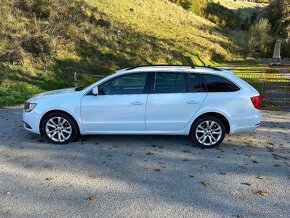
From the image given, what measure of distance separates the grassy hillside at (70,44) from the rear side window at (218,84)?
7071 millimetres

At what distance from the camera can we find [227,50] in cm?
3941

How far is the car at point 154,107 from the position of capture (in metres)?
6.66

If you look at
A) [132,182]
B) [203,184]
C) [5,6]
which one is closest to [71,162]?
[132,182]

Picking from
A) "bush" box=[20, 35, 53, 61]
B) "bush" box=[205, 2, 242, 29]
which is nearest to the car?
"bush" box=[20, 35, 53, 61]

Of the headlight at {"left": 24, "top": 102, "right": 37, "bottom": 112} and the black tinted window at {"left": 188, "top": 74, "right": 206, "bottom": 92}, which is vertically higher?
the black tinted window at {"left": 188, "top": 74, "right": 206, "bottom": 92}

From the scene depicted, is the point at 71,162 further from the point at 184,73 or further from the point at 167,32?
the point at 167,32

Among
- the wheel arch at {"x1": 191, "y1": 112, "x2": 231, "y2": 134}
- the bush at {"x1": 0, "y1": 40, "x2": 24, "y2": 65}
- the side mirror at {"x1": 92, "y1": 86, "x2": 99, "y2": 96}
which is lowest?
the wheel arch at {"x1": 191, "y1": 112, "x2": 231, "y2": 134}

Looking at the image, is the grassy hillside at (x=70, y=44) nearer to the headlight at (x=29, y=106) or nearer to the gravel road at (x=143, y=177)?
the headlight at (x=29, y=106)

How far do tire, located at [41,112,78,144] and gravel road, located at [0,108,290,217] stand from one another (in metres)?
0.17

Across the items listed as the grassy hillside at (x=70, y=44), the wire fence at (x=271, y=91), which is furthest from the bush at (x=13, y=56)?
the wire fence at (x=271, y=91)

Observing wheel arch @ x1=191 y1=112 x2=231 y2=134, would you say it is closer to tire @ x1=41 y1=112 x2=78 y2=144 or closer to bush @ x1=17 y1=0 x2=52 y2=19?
tire @ x1=41 y1=112 x2=78 y2=144

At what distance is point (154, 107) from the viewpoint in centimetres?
663

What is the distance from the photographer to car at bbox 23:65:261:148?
6.66 m

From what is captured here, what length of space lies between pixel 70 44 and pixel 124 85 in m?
11.5
